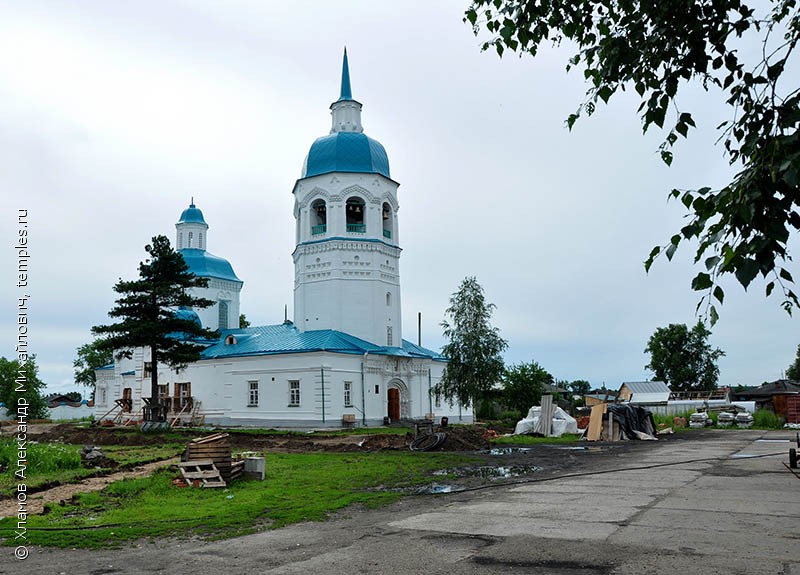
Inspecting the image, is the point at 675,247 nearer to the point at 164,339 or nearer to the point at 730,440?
the point at 730,440

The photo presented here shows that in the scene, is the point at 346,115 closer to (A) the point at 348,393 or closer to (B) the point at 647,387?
(A) the point at 348,393

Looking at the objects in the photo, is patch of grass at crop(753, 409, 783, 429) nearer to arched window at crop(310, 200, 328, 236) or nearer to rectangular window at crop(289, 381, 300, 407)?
rectangular window at crop(289, 381, 300, 407)

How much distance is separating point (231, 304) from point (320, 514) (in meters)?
40.0

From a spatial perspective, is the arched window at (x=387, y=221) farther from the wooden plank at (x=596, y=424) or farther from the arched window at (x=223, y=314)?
the wooden plank at (x=596, y=424)

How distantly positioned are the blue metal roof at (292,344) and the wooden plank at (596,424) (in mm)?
12864

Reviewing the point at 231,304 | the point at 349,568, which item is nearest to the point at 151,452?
the point at 349,568

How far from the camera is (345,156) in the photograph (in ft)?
128

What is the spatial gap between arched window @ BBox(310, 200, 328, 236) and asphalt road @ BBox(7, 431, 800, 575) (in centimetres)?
2869

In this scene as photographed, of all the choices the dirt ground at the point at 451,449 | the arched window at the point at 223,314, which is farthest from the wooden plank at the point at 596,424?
the arched window at the point at 223,314

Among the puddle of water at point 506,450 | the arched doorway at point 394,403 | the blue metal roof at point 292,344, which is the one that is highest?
the blue metal roof at point 292,344

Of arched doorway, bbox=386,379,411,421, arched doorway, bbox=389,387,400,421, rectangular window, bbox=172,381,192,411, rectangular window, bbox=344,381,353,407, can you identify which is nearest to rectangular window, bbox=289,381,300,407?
rectangular window, bbox=344,381,353,407

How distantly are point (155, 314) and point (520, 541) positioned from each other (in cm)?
2661

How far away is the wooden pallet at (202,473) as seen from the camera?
12.9 m

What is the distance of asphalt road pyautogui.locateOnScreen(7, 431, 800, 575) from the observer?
6781 mm
